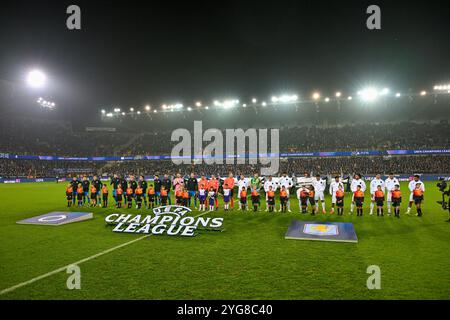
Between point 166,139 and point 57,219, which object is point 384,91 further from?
point 57,219

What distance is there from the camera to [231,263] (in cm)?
686

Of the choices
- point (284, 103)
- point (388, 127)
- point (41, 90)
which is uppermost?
point (41, 90)

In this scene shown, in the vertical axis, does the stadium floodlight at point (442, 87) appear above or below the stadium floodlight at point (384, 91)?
above

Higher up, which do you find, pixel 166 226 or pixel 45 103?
pixel 45 103

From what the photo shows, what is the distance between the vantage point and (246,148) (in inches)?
1868

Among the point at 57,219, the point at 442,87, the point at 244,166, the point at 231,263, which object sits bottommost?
the point at 231,263

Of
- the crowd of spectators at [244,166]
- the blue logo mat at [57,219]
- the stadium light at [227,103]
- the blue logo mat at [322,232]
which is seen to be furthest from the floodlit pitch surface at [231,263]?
the stadium light at [227,103]

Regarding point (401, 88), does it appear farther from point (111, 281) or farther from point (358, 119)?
point (111, 281)

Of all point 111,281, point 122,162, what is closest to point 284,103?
point 122,162

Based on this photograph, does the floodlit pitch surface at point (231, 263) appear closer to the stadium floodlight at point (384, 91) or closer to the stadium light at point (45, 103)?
the stadium floodlight at point (384, 91)

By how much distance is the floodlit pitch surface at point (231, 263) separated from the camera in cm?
527

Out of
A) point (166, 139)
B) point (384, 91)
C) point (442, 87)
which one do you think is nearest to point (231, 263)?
point (384, 91)

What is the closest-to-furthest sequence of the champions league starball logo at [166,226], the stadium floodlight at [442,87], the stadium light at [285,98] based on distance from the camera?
the champions league starball logo at [166,226] → the stadium floodlight at [442,87] → the stadium light at [285,98]

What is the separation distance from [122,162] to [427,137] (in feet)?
166
